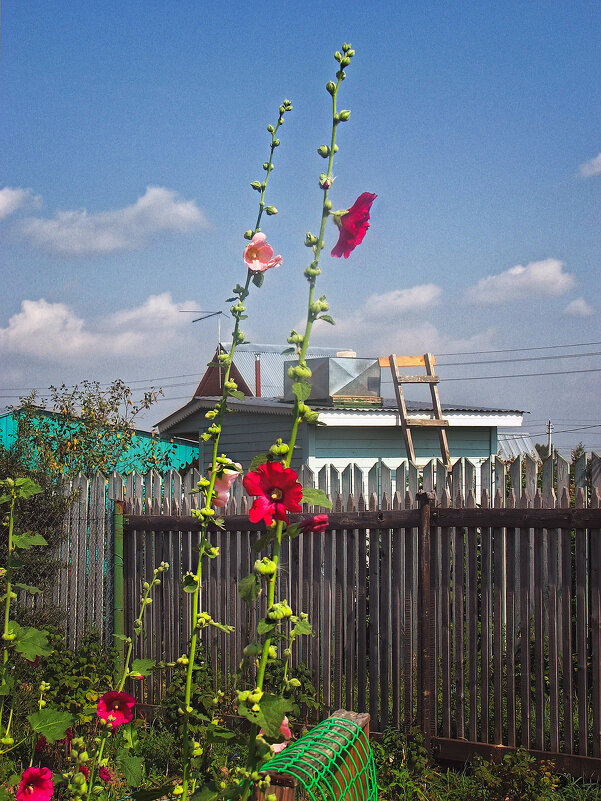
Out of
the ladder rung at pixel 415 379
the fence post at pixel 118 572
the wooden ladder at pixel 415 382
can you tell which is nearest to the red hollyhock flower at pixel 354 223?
the fence post at pixel 118 572

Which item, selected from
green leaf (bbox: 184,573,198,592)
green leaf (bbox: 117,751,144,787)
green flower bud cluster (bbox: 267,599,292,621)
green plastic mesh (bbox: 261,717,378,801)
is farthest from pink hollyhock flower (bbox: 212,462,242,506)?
green leaf (bbox: 117,751,144,787)

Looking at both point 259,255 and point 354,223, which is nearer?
point 354,223

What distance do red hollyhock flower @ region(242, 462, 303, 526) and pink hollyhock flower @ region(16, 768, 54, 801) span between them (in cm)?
171

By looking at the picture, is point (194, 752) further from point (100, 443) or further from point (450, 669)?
point (100, 443)

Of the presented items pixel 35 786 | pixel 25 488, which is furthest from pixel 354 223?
pixel 35 786

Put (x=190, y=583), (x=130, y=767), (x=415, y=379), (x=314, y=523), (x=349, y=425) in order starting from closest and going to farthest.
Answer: (x=314, y=523) → (x=190, y=583) → (x=130, y=767) → (x=415, y=379) → (x=349, y=425)

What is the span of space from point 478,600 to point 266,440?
7.85m

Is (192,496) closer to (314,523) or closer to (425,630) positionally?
(425,630)

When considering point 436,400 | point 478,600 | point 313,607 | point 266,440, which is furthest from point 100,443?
point 478,600

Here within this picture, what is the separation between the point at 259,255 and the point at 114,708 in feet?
6.19

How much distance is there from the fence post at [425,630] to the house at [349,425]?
227 inches

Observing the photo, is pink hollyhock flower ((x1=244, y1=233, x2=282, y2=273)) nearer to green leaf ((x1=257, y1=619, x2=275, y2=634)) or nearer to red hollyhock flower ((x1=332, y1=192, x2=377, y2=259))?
red hollyhock flower ((x1=332, y1=192, x2=377, y2=259))

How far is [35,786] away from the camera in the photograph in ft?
8.95

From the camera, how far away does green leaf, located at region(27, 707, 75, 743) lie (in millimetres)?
2693
